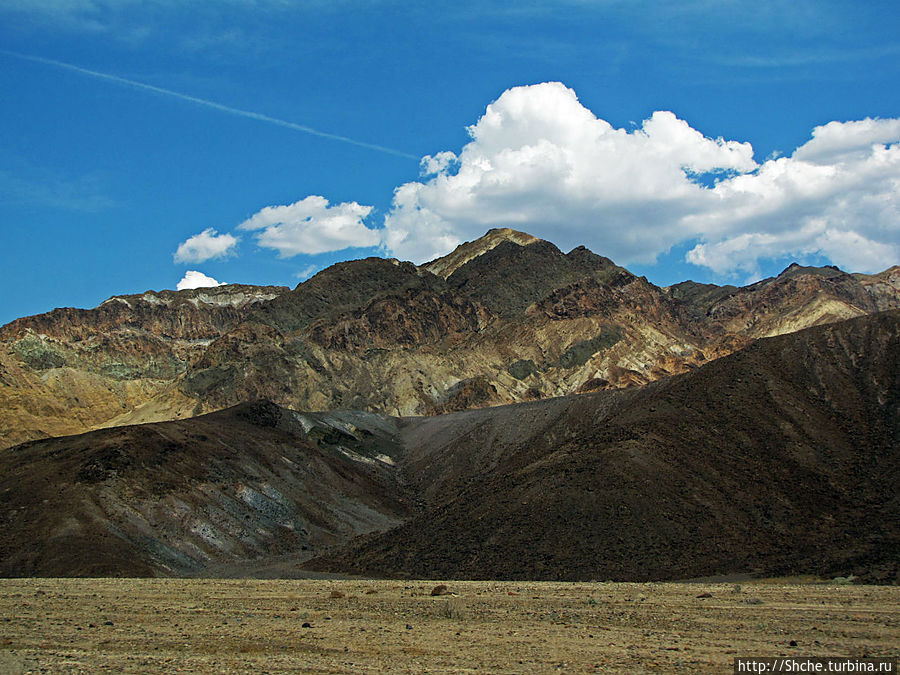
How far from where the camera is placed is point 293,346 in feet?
526

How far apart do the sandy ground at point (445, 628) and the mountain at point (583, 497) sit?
26.6 ft

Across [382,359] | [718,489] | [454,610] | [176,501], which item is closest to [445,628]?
[454,610]

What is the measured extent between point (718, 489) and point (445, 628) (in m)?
25.8

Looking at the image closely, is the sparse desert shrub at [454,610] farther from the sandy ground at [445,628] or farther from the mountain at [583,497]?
the mountain at [583,497]

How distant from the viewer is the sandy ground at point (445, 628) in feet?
50.9

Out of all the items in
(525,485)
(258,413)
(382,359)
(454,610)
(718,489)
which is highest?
(382,359)

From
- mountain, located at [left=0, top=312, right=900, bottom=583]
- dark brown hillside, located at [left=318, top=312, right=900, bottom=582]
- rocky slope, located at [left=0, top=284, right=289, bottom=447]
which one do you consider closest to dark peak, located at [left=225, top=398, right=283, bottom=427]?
mountain, located at [left=0, top=312, right=900, bottom=583]

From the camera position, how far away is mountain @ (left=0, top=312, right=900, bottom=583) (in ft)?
119

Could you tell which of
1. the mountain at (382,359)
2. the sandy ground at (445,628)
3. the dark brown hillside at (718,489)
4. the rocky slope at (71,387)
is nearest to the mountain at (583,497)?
the dark brown hillside at (718,489)

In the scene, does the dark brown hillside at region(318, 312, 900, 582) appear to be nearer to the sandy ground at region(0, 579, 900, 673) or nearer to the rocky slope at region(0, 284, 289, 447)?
the sandy ground at region(0, 579, 900, 673)

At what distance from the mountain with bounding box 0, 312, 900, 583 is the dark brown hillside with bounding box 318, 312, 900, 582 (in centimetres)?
12

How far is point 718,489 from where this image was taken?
41.1m

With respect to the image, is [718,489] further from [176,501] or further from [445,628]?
[176,501]

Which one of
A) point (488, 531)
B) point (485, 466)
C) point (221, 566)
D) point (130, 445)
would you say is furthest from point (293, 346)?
point (488, 531)
